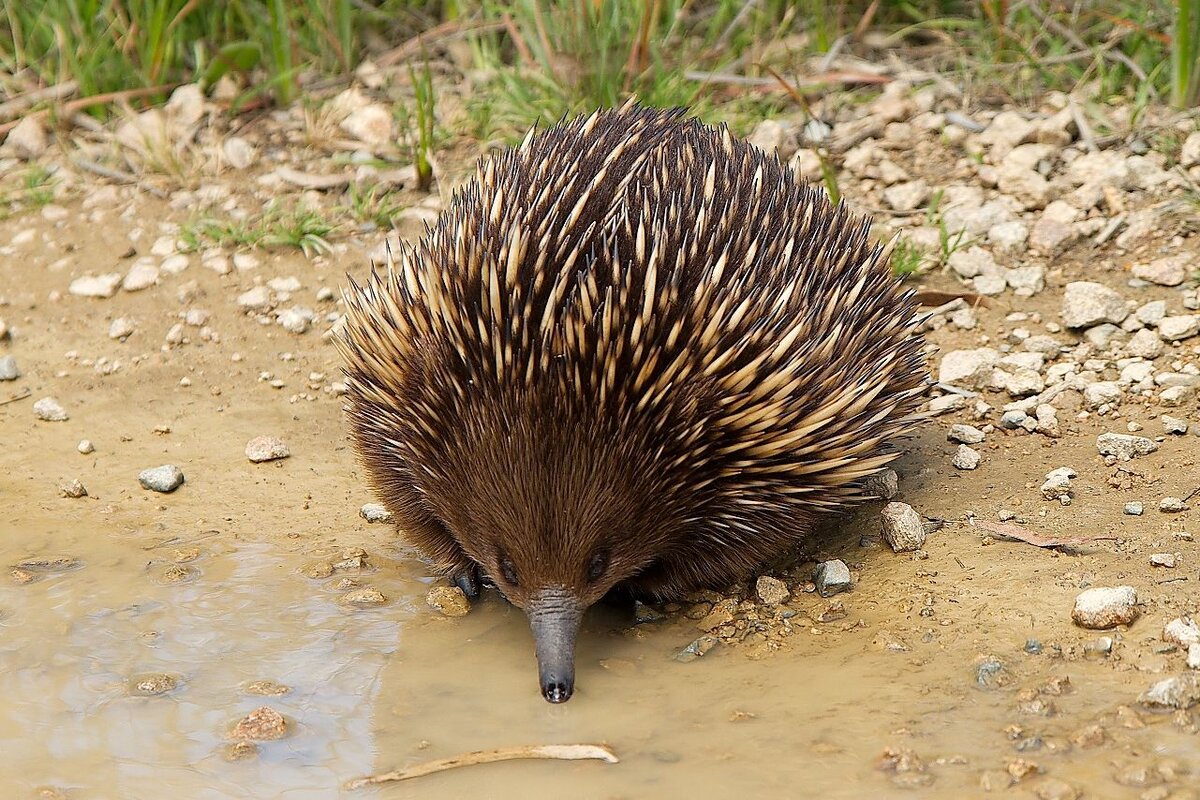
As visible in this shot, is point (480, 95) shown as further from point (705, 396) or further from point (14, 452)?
point (705, 396)

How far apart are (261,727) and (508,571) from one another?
650 mm

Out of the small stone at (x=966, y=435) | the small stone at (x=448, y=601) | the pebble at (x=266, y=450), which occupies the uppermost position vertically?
the small stone at (x=966, y=435)

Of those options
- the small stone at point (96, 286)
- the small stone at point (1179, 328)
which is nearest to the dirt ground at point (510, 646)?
the small stone at point (1179, 328)

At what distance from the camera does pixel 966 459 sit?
4.10 m

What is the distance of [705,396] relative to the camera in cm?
321

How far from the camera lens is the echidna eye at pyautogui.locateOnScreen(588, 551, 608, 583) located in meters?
3.20

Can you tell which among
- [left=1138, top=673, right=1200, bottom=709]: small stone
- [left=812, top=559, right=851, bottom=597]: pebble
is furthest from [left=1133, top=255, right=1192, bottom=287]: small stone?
[left=1138, top=673, right=1200, bottom=709]: small stone

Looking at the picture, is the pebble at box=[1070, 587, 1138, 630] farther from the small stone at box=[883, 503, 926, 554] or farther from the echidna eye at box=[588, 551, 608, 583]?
the echidna eye at box=[588, 551, 608, 583]

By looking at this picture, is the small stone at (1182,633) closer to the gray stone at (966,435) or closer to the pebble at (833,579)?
the pebble at (833,579)

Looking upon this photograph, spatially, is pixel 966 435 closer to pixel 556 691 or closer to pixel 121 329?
pixel 556 691

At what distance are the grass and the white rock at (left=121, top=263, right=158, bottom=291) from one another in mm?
174

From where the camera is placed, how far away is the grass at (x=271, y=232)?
560cm

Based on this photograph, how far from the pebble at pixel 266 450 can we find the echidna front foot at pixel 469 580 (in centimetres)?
99

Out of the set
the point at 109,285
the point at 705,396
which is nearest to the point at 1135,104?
the point at 705,396
